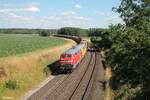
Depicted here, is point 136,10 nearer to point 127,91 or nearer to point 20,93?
point 127,91

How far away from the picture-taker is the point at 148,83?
25469mm

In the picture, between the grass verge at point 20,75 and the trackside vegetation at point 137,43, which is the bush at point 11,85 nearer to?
the grass verge at point 20,75

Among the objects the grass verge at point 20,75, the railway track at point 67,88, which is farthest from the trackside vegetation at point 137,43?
the grass verge at point 20,75

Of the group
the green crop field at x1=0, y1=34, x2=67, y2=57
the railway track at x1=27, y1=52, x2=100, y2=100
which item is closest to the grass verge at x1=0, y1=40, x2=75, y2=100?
the railway track at x1=27, y1=52, x2=100, y2=100

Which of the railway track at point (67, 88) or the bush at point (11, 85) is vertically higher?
the bush at point (11, 85)

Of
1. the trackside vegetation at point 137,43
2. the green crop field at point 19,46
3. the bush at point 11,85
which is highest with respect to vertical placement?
the trackside vegetation at point 137,43

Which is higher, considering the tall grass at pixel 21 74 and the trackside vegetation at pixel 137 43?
the trackside vegetation at pixel 137 43

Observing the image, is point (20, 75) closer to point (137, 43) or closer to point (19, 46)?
point (137, 43)

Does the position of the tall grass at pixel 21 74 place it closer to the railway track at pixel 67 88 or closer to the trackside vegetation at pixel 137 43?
the railway track at pixel 67 88

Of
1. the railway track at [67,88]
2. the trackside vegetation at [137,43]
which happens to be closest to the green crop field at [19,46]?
the railway track at [67,88]

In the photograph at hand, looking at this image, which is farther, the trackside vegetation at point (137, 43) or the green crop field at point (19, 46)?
the green crop field at point (19, 46)

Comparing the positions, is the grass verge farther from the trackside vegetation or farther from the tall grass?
the trackside vegetation

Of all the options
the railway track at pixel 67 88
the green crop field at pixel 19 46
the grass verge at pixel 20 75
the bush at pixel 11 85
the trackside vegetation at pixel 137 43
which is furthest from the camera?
the green crop field at pixel 19 46

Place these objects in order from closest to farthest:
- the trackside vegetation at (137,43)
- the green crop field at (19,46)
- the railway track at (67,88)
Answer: the trackside vegetation at (137,43) < the railway track at (67,88) < the green crop field at (19,46)
